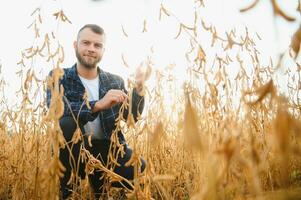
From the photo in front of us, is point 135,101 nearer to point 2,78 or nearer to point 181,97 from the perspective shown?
point 181,97

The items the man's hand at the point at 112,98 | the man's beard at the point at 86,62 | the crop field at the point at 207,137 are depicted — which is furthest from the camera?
the man's beard at the point at 86,62

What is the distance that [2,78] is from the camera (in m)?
2.11

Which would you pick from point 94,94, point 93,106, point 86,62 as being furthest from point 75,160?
point 86,62

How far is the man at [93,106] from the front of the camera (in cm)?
192

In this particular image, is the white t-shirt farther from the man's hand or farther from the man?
the man's hand

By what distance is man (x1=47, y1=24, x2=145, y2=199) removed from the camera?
192 centimetres

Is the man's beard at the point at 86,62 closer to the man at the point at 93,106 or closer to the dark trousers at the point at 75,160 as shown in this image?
the man at the point at 93,106

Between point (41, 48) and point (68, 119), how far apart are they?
2.95 ft

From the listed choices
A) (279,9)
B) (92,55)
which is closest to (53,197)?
(279,9)

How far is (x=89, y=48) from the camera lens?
2.42m

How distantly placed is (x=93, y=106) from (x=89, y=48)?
0.80 metres

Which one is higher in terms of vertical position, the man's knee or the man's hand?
the man's hand

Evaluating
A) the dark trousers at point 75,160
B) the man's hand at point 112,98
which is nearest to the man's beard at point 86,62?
the dark trousers at point 75,160

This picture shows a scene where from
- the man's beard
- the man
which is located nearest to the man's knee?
the man
